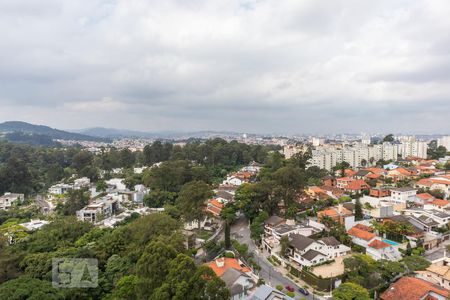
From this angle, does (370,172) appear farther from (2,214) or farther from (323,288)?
(2,214)

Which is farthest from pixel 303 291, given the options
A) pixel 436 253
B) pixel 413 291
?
pixel 436 253

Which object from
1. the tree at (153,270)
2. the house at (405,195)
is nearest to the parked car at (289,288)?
the tree at (153,270)

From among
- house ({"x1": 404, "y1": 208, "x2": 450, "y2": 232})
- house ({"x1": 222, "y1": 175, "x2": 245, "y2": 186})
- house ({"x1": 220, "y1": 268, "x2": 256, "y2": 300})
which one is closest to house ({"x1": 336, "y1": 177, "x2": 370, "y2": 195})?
house ({"x1": 404, "y1": 208, "x2": 450, "y2": 232})

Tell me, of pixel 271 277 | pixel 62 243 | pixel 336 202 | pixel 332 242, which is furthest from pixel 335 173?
pixel 62 243

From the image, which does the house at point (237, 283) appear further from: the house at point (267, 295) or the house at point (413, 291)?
the house at point (413, 291)

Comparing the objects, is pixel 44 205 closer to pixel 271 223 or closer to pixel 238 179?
pixel 238 179
